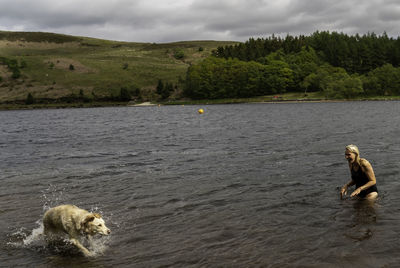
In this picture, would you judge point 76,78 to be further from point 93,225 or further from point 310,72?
point 93,225

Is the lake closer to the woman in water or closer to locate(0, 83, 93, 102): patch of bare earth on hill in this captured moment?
the woman in water

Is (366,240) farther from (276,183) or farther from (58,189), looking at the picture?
(58,189)

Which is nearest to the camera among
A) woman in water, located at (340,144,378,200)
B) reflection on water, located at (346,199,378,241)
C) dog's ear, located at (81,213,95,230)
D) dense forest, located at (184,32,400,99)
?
dog's ear, located at (81,213,95,230)

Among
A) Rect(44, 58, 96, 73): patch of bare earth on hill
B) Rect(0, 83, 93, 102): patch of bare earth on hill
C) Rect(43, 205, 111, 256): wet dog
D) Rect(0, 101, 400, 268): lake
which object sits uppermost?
Rect(44, 58, 96, 73): patch of bare earth on hill

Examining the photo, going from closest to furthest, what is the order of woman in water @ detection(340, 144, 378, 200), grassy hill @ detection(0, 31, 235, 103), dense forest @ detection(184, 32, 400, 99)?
woman in water @ detection(340, 144, 378, 200) < dense forest @ detection(184, 32, 400, 99) < grassy hill @ detection(0, 31, 235, 103)

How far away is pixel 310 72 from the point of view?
149750mm

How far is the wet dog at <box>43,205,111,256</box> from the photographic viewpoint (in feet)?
32.3

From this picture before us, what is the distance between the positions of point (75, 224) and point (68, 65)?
193661 mm

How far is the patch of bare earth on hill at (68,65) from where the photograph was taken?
184 metres

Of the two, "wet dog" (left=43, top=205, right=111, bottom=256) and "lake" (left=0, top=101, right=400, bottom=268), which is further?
"wet dog" (left=43, top=205, right=111, bottom=256)

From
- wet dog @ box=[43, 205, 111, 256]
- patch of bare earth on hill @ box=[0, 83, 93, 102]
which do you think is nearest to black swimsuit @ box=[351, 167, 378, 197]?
wet dog @ box=[43, 205, 111, 256]

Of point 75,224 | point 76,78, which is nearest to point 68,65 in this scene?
point 76,78

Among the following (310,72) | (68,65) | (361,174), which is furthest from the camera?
(68,65)

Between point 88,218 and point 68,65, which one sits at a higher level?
point 68,65
